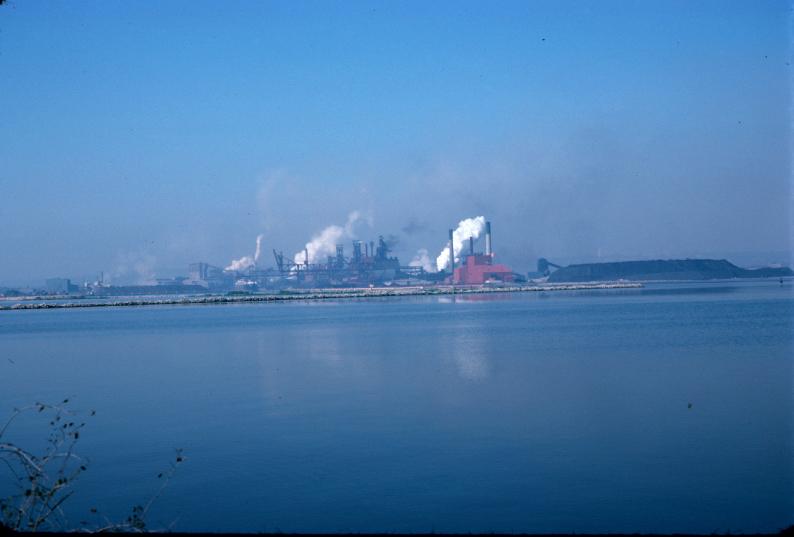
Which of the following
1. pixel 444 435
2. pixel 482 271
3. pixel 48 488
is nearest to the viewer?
pixel 48 488

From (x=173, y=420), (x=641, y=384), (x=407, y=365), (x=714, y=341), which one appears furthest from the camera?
(x=714, y=341)

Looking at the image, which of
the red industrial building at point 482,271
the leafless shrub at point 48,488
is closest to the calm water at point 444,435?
the leafless shrub at point 48,488

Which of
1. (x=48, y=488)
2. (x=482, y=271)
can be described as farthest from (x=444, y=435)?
(x=482, y=271)

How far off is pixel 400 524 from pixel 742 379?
758 centimetres

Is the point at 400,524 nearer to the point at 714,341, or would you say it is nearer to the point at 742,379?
the point at 742,379

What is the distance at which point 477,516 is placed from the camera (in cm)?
579

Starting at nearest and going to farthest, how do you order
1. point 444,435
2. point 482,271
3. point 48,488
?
point 48,488
point 444,435
point 482,271

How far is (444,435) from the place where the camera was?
8.30 metres

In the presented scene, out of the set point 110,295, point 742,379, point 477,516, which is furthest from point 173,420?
point 110,295

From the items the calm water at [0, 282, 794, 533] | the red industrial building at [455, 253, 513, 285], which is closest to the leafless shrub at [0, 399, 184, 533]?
the calm water at [0, 282, 794, 533]

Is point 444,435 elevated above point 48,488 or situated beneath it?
situated beneath

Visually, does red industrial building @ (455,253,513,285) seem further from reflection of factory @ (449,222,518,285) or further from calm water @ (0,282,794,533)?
calm water @ (0,282,794,533)

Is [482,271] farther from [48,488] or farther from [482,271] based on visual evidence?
[48,488]

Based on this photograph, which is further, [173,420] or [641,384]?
[641,384]
